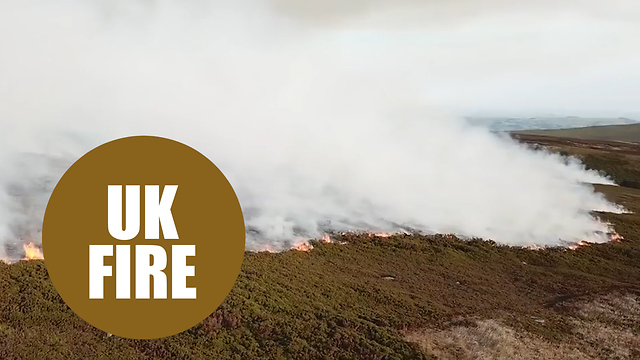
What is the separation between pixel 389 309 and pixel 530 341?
33.2 feet

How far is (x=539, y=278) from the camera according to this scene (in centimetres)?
4709

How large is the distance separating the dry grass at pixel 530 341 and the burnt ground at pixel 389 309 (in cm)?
11

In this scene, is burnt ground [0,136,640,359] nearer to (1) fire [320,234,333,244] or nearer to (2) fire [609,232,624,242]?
(1) fire [320,234,333,244]

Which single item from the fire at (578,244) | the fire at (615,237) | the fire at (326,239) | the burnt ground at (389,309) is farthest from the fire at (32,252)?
the fire at (615,237)

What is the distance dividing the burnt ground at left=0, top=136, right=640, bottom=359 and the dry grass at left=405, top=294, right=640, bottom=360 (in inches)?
4.4

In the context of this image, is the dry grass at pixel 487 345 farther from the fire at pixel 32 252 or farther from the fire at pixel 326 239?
the fire at pixel 32 252

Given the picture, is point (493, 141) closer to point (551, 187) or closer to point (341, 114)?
point (551, 187)

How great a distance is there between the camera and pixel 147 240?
76.7ft

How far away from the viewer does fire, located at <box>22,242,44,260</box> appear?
33.4 meters

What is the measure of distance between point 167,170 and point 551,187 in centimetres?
8407

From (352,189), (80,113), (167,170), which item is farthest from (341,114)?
(167,170)

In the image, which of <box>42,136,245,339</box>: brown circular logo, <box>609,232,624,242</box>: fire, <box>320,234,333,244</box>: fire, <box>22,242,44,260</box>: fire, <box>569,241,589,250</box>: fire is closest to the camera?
<box>42,136,245,339</box>: brown circular logo

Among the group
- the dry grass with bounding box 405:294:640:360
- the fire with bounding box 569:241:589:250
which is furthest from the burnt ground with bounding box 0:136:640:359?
the fire with bounding box 569:241:589:250

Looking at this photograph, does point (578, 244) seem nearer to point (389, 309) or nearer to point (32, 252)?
point (389, 309)
